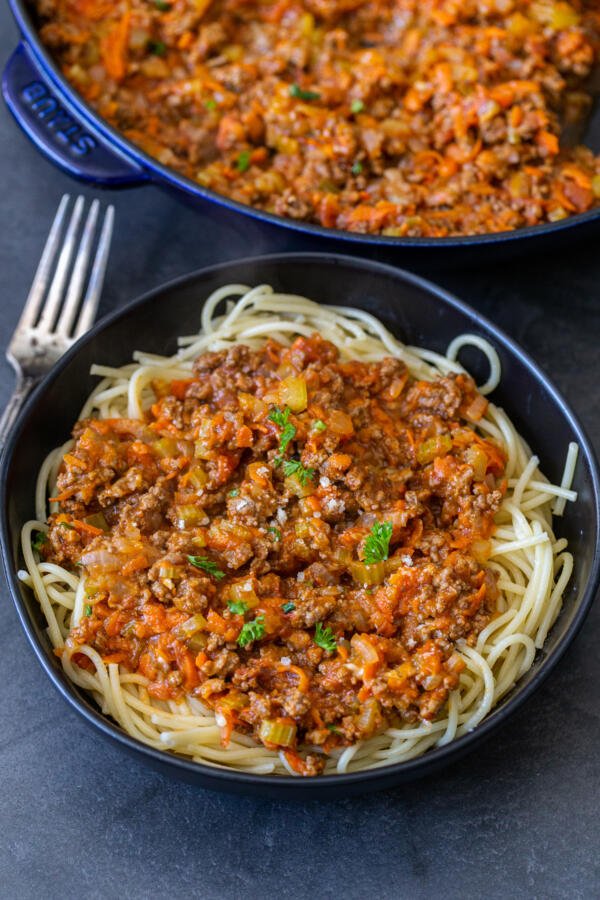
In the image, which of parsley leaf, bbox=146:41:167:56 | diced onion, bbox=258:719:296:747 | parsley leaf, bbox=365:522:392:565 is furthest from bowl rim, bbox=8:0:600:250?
diced onion, bbox=258:719:296:747

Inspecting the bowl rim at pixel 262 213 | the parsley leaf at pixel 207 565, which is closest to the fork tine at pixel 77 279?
the bowl rim at pixel 262 213

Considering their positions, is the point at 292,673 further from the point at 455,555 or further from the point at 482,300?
the point at 482,300

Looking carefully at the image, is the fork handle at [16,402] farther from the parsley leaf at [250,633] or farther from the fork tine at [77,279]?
the parsley leaf at [250,633]

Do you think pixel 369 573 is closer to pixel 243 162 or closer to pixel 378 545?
pixel 378 545

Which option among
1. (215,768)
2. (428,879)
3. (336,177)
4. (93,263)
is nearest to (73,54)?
(93,263)

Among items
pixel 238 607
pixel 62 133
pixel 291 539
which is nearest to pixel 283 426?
pixel 291 539

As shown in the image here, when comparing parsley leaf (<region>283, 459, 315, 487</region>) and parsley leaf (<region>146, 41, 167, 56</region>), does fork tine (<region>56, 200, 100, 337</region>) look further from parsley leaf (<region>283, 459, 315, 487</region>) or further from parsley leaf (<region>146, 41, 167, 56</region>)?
parsley leaf (<region>283, 459, 315, 487</region>)
